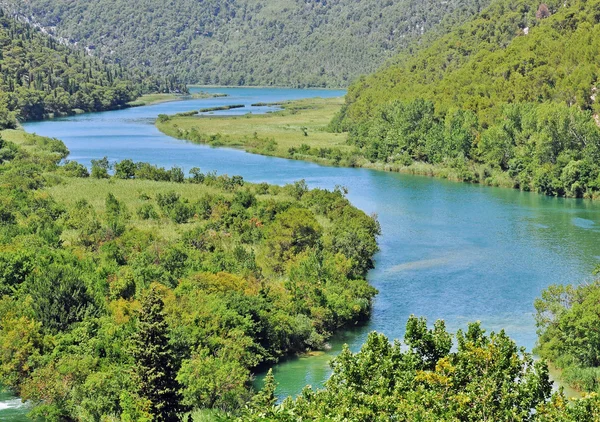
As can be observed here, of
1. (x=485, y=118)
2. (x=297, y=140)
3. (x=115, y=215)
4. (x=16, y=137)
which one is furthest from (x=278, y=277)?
(x=16, y=137)

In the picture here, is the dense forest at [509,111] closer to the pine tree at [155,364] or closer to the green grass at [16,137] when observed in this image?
the green grass at [16,137]

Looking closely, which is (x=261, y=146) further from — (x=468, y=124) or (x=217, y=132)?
(x=468, y=124)

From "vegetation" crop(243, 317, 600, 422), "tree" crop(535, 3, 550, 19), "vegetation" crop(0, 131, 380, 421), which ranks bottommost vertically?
"vegetation" crop(0, 131, 380, 421)

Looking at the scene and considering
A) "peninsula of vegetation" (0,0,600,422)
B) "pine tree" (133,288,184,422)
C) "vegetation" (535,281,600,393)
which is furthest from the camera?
"vegetation" (535,281,600,393)

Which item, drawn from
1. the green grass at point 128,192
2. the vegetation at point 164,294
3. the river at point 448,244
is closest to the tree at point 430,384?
the vegetation at point 164,294

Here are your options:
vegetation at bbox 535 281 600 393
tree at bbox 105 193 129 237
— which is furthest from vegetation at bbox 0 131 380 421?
vegetation at bbox 535 281 600 393

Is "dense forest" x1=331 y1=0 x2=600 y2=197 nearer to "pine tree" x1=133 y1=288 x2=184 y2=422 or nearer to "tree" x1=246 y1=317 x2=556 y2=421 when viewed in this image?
"tree" x1=246 y1=317 x2=556 y2=421
